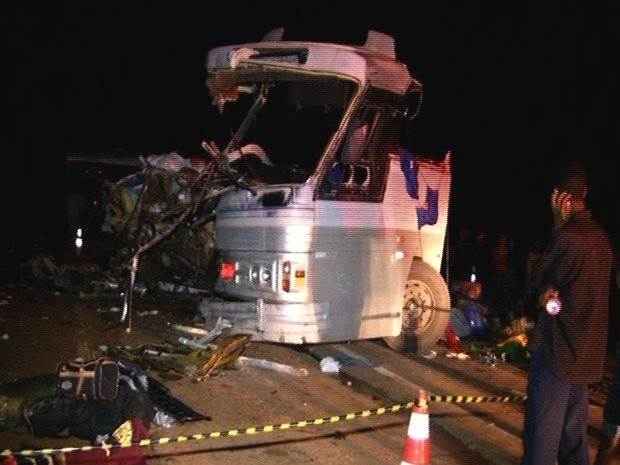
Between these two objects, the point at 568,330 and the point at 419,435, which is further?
the point at 568,330

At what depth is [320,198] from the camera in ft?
20.6

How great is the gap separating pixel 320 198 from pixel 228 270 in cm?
143

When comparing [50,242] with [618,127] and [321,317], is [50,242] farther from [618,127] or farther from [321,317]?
[618,127]

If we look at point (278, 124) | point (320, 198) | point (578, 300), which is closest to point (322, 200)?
point (320, 198)

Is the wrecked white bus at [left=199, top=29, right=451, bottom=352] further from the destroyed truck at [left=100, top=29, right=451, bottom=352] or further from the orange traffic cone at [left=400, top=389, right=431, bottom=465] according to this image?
the orange traffic cone at [left=400, top=389, right=431, bottom=465]

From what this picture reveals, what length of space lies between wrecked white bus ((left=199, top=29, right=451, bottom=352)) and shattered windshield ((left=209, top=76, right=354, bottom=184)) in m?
0.02

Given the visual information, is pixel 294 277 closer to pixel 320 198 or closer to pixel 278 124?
pixel 320 198

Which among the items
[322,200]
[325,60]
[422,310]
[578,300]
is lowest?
[422,310]

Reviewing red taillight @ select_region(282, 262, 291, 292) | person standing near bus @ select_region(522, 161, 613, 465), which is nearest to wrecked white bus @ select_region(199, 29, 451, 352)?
red taillight @ select_region(282, 262, 291, 292)

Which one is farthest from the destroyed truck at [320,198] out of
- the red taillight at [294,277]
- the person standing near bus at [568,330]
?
the person standing near bus at [568,330]

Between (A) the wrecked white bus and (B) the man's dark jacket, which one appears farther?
(A) the wrecked white bus

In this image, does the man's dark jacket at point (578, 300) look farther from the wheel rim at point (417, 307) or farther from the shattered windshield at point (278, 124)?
the wheel rim at point (417, 307)

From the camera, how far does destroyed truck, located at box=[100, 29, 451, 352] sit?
20.5 ft

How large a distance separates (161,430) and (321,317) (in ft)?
7.07
